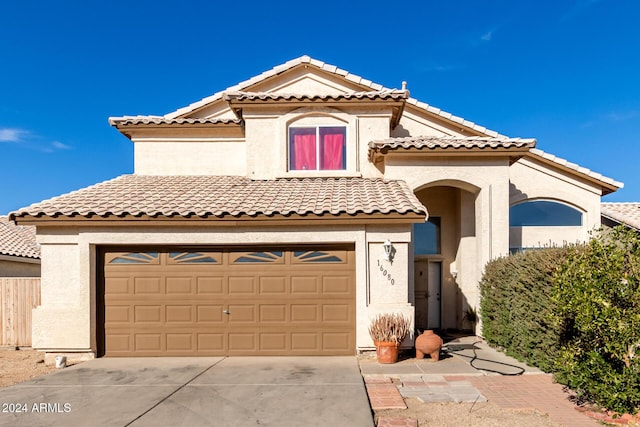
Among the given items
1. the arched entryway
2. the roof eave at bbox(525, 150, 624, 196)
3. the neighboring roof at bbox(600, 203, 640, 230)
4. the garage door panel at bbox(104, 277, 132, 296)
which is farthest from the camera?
the neighboring roof at bbox(600, 203, 640, 230)

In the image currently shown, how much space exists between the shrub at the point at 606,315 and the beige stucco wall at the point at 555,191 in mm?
6940

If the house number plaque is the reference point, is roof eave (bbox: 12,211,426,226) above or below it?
above

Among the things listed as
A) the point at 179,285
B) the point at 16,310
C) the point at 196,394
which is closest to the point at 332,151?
the point at 179,285

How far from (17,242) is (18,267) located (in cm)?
190

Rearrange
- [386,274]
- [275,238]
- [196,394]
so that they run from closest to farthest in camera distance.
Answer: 1. [196,394]
2. [386,274]
3. [275,238]

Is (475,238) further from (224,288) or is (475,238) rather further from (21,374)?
(21,374)

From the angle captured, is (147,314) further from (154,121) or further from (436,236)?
(436,236)

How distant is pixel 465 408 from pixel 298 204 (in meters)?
5.65

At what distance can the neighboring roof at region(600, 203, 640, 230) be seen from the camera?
1414 centimetres

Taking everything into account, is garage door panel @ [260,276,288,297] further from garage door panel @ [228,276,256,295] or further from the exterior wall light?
the exterior wall light

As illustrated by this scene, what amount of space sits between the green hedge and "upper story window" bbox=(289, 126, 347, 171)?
18.8 ft

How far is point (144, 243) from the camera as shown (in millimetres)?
9555

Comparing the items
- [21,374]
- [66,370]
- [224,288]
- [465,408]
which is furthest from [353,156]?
[21,374]

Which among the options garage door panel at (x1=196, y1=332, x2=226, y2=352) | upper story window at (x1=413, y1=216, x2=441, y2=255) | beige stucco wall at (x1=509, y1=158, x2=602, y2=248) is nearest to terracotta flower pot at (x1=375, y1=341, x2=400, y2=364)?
garage door panel at (x1=196, y1=332, x2=226, y2=352)
